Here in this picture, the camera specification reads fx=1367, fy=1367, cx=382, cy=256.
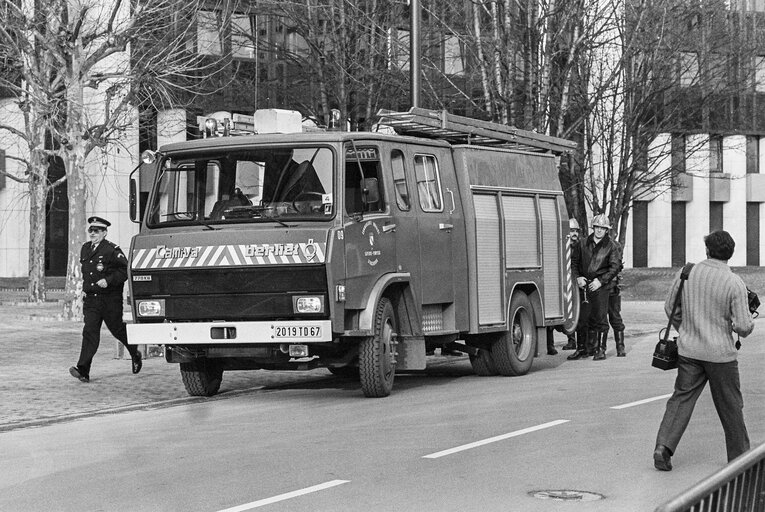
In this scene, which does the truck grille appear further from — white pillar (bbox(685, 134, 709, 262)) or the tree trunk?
white pillar (bbox(685, 134, 709, 262))

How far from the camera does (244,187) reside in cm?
1292

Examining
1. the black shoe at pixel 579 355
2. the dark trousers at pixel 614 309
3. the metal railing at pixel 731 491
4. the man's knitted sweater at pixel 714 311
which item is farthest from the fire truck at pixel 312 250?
the metal railing at pixel 731 491

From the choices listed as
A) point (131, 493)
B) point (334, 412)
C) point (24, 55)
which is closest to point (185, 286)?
point (334, 412)

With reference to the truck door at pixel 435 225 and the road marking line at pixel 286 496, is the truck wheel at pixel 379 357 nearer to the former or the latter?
the truck door at pixel 435 225

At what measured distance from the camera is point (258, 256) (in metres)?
12.4

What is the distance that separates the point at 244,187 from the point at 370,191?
1192 millimetres

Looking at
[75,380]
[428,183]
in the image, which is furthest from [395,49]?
[428,183]

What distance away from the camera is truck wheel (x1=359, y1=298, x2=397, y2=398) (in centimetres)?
1276

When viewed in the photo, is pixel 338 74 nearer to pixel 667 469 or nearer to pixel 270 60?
pixel 270 60

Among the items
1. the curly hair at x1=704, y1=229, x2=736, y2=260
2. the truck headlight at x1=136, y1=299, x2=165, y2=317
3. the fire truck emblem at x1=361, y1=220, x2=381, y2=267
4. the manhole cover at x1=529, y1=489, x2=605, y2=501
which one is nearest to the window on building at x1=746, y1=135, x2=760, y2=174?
the fire truck emblem at x1=361, y1=220, x2=381, y2=267

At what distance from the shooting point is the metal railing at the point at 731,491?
4.04m

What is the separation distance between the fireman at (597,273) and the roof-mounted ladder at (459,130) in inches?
51.5

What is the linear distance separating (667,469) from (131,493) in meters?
3.34

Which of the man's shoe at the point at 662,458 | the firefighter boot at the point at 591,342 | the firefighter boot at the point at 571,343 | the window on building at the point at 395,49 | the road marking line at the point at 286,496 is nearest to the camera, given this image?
the road marking line at the point at 286,496
